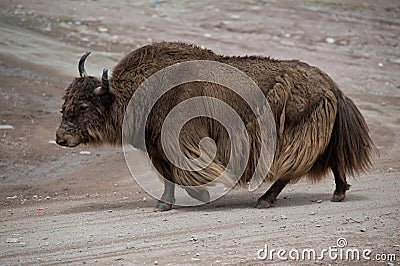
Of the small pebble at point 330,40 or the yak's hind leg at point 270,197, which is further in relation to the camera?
the small pebble at point 330,40

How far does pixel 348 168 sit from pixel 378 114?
627 centimetres

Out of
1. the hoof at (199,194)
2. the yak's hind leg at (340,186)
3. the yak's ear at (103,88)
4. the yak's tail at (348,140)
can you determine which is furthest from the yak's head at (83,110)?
the yak's hind leg at (340,186)

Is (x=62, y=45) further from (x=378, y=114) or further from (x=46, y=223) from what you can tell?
(x=46, y=223)

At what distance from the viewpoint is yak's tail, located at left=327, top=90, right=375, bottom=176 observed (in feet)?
25.3

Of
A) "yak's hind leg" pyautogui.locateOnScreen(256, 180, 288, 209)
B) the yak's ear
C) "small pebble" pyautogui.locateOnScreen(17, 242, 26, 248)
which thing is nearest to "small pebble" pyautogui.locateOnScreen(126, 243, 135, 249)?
"small pebble" pyautogui.locateOnScreen(17, 242, 26, 248)

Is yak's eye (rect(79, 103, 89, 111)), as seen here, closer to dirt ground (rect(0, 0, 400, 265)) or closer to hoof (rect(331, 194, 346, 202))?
dirt ground (rect(0, 0, 400, 265))

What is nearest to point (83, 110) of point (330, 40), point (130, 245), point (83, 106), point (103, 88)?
point (83, 106)

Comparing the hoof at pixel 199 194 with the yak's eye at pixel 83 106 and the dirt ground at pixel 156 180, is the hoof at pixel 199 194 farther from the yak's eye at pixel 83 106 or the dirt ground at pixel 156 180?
the yak's eye at pixel 83 106

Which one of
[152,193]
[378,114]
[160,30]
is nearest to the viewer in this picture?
[152,193]

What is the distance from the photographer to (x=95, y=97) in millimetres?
7949

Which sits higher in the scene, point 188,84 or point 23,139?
point 188,84

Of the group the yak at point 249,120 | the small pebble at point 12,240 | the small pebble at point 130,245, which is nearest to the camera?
the small pebble at point 130,245

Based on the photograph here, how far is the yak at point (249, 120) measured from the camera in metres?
7.61

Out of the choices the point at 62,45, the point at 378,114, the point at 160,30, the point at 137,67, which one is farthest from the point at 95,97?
the point at 160,30
